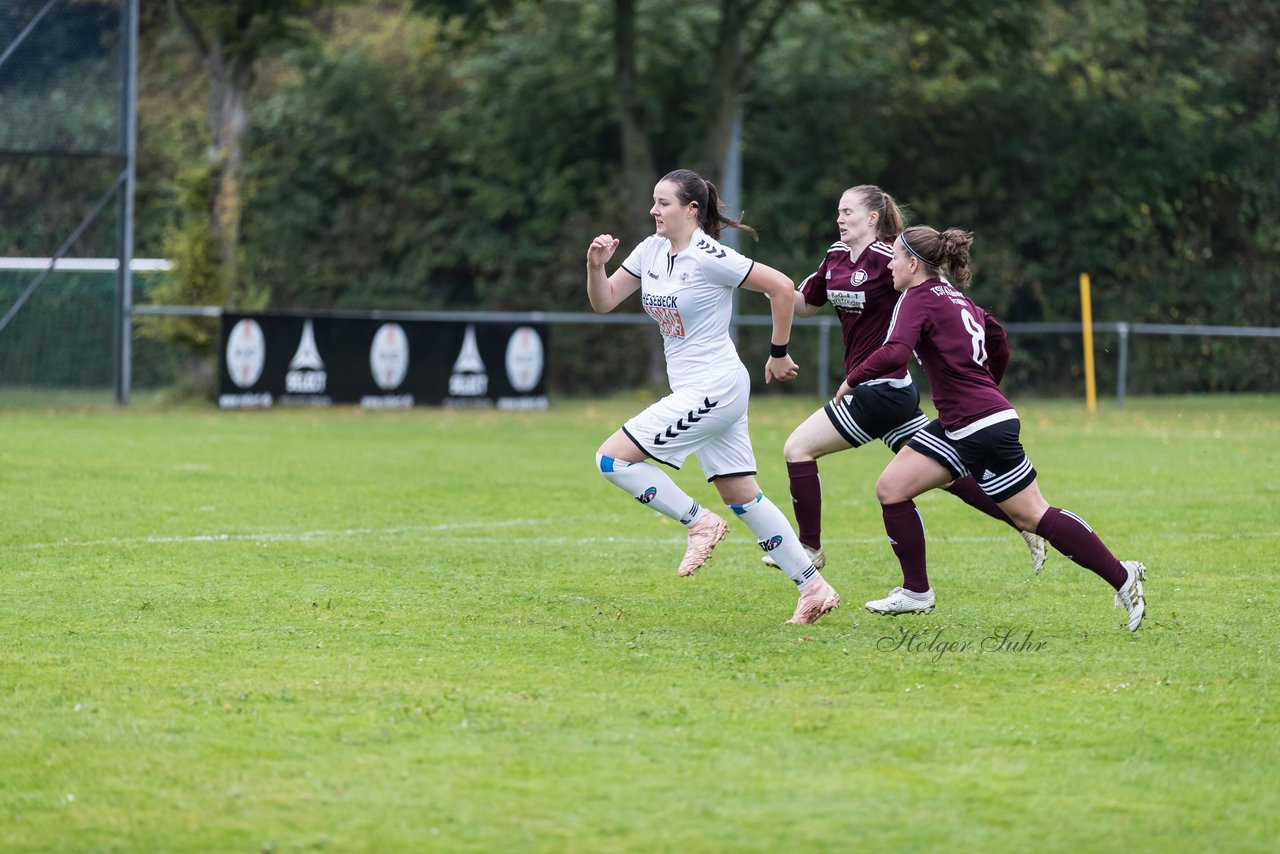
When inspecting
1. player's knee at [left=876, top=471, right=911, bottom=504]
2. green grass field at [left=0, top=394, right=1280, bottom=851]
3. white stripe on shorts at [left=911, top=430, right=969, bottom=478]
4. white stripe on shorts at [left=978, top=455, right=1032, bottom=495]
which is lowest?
green grass field at [left=0, top=394, right=1280, bottom=851]

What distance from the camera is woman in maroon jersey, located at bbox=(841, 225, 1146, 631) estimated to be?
7.05m

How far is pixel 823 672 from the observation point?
6188 millimetres

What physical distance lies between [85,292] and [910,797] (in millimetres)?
19530

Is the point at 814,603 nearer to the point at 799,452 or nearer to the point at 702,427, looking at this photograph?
the point at 702,427

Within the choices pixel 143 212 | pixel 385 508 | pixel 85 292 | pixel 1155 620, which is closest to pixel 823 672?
pixel 1155 620

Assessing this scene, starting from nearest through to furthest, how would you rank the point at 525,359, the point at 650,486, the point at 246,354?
the point at 650,486 < the point at 246,354 < the point at 525,359

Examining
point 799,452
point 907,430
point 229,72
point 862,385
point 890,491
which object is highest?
point 229,72

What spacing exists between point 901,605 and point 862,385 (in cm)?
120

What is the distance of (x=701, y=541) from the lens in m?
7.41

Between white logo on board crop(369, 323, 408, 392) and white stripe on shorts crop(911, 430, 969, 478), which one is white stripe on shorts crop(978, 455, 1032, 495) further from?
white logo on board crop(369, 323, 408, 392)

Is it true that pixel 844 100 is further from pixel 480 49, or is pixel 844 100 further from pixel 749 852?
pixel 749 852

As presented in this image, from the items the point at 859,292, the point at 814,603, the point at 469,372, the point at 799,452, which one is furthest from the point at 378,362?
the point at 814,603

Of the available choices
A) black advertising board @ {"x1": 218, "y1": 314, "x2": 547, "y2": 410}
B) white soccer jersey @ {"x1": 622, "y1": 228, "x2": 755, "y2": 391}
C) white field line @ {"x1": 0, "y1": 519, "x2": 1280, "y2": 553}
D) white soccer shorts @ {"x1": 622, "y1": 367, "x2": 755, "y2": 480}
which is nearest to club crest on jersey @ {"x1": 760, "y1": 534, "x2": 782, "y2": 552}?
white soccer shorts @ {"x1": 622, "y1": 367, "x2": 755, "y2": 480}

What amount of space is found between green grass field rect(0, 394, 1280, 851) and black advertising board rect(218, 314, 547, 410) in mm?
9582
